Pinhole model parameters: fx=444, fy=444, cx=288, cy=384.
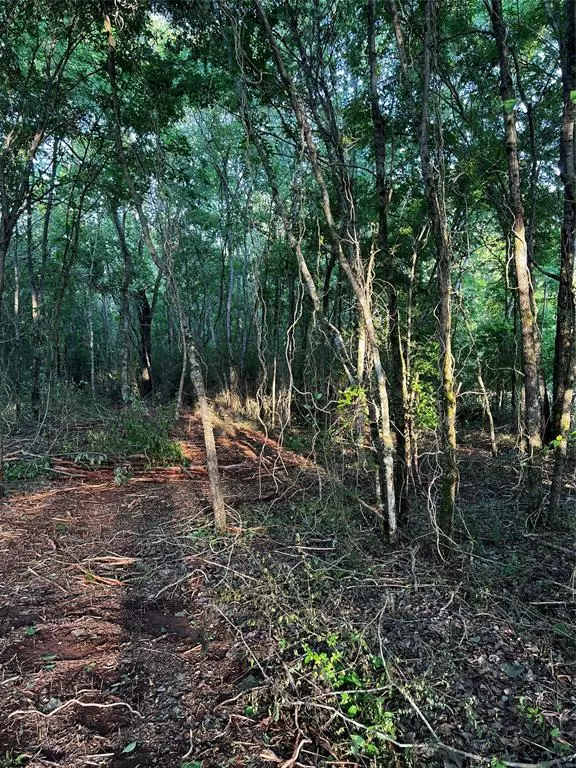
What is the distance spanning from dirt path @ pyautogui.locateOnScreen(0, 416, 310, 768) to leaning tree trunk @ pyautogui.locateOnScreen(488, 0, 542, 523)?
318 centimetres

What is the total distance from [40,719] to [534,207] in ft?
28.7

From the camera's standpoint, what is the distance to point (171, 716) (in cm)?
233

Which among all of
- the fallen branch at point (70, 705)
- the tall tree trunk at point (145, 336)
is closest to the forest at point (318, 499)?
the fallen branch at point (70, 705)

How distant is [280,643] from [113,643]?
111 cm

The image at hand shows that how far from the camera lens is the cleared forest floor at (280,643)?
2129mm

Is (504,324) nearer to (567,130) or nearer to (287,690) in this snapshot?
(567,130)

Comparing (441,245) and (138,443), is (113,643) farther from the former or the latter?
(138,443)

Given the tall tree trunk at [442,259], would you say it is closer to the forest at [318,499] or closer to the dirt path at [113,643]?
the forest at [318,499]

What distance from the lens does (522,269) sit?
13.8 feet

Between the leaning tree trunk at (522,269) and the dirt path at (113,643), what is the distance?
3.18 m

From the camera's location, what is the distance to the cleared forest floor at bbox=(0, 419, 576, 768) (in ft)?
6.98

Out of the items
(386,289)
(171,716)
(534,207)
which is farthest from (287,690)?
(534,207)

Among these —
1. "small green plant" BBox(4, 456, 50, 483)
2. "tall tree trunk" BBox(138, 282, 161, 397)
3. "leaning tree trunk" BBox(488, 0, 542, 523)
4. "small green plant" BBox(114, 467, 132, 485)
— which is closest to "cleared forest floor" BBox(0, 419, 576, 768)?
"leaning tree trunk" BBox(488, 0, 542, 523)

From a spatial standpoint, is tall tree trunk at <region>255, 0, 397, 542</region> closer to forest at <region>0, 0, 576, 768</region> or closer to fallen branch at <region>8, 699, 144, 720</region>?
forest at <region>0, 0, 576, 768</region>
